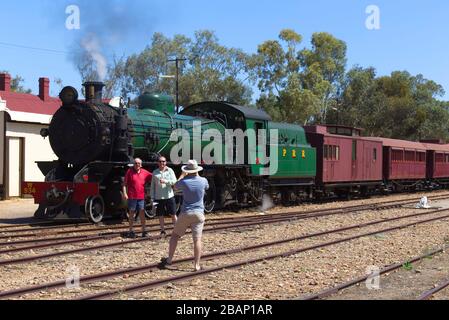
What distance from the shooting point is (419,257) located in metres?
10.2

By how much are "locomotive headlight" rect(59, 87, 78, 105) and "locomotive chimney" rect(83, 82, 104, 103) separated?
393 mm

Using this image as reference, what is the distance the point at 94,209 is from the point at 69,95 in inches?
117

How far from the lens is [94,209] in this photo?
580 inches

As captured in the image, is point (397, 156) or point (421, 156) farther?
point (421, 156)

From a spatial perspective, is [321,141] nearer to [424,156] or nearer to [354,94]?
[424,156]

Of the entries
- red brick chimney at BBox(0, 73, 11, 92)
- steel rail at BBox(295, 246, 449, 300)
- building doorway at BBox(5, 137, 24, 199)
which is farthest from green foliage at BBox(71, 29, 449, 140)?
steel rail at BBox(295, 246, 449, 300)

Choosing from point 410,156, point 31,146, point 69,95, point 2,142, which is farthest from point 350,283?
point 410,156

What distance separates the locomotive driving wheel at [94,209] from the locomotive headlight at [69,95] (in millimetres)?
2511

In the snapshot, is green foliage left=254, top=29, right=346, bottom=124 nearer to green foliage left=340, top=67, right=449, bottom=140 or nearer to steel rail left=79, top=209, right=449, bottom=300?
green foliage left=340, top=67, right=449, bottom=140

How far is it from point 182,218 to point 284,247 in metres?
3.44

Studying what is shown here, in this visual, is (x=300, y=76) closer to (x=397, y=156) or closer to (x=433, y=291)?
(x=397, y=156)

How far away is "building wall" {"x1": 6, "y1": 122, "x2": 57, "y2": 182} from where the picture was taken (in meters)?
24.0

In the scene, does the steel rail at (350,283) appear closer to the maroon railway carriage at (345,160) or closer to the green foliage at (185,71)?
the maroon railway carriage at (345,160)
